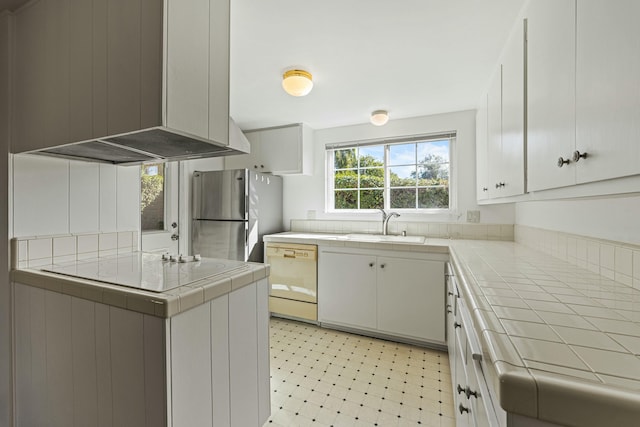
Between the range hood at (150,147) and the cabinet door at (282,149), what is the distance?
1.75m

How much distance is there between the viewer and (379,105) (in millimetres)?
2645

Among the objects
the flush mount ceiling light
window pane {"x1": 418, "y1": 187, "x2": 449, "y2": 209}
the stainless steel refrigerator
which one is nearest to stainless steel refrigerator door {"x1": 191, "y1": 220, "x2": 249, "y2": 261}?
the stainless steel refrigerator

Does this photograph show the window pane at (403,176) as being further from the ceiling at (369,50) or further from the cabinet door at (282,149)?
the cabinet door at (282,149)

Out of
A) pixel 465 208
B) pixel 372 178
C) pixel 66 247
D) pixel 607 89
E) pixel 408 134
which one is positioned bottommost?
pixel 66 247

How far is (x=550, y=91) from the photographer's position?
0.96 metres

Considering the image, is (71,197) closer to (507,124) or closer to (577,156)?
(577,156)

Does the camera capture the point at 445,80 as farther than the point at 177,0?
Yes

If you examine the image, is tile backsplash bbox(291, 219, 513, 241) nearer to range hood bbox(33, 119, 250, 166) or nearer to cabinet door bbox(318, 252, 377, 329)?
cabinet door bbox(318, 252, 377, 329)

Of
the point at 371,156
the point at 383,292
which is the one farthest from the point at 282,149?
the point at 383,292

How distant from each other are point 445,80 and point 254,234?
229cm

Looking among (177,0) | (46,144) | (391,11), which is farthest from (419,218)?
(46,144)

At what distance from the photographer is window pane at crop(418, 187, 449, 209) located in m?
2.94

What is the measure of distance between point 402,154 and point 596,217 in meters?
1.95

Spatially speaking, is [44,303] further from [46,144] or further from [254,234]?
[254,234]
